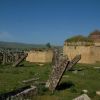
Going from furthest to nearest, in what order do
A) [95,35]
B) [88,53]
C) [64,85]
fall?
[95,35] < [88,53] < [64,85]

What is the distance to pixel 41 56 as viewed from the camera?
4038cm

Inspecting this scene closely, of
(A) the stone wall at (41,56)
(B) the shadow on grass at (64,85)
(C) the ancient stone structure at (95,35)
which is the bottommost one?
(B) the shadow on grass at (64,85)

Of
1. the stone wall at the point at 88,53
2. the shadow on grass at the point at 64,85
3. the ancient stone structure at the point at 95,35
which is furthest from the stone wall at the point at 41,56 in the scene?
the shadow on grass at the point at 64,85

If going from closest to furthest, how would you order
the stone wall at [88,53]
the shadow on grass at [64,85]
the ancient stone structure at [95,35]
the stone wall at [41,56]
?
the shadow on grass at [64,85]
the stone wall at [88,53]
the stone wall at [41,56]
the ancient stone structure at [95,35]

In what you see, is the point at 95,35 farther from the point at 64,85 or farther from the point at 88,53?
the point at 64,85

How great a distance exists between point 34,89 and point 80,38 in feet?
102

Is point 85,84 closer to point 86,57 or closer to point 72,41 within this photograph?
point 86,57

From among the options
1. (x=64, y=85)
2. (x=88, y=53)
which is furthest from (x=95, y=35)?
(x=64, y=85)

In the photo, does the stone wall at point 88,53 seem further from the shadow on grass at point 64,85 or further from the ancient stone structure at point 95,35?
the shadow on grass at point 64,85

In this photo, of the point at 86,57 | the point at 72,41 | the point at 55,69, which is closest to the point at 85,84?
the point at 55,69

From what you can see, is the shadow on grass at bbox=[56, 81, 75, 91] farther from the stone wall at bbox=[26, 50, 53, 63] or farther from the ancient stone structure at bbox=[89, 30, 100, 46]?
the ancient stone structure at bbox=[89, 30, 100, 46]

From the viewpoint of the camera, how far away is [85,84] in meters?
17.7

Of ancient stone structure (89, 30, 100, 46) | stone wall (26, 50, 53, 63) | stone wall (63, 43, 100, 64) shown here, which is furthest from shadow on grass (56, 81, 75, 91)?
ancient stone structure (89, 30, 100, 46)

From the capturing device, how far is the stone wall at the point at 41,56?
4008 cm
